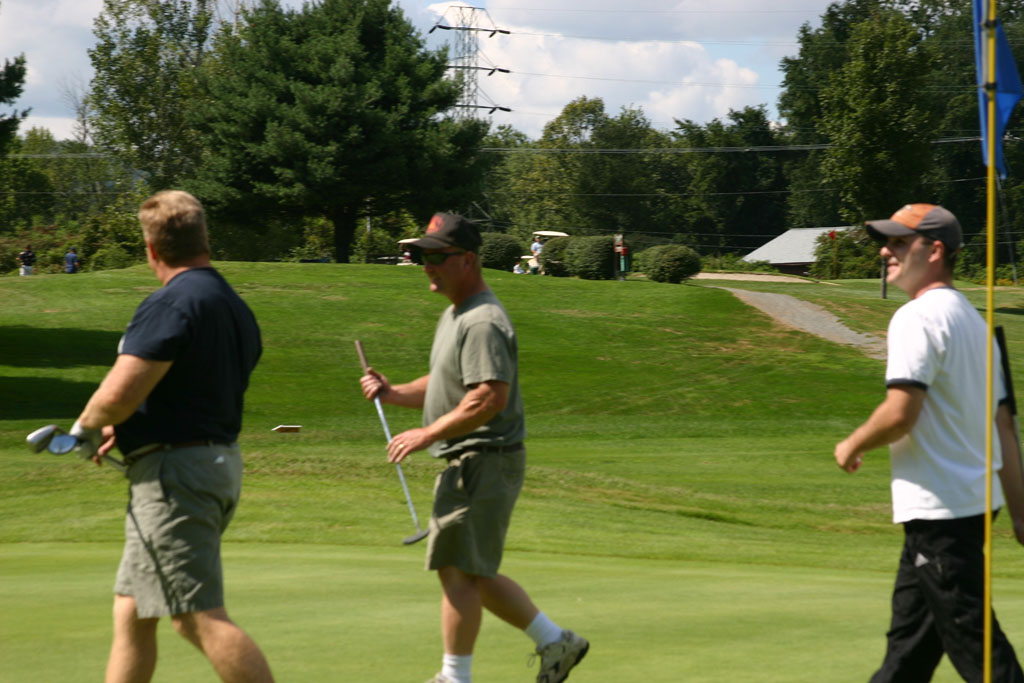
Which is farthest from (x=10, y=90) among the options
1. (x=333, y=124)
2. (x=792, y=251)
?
(x=792, y=251)

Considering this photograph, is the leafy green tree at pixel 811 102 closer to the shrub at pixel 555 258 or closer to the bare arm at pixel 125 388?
the shrub at pixel 555 258

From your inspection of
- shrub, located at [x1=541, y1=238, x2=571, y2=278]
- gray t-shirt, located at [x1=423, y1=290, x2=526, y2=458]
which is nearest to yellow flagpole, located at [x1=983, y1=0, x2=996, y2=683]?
gray t-shirt, located at [x1=423, y1=290, x2=526, y2=458]

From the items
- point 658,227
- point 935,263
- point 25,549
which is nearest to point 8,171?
point 658,227

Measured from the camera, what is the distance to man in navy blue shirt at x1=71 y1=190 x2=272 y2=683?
4.03m

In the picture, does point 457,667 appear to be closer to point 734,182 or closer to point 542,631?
point 542,631

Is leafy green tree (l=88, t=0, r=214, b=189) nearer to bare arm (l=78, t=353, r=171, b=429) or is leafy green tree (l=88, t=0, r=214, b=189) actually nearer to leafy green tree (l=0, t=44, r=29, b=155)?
leafy green tree (l=0, t=44, r=29, b=155)

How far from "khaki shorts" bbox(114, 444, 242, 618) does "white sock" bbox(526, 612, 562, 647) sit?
4.82 feet

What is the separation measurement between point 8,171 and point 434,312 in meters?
62.1

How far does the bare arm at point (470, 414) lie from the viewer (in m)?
4.74

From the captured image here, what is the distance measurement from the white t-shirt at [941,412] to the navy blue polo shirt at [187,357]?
91.6 inches

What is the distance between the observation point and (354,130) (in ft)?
143

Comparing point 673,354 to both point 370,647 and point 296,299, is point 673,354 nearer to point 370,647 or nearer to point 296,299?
point 296,299

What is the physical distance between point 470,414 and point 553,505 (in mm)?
7917

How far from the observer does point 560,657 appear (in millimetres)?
5000
